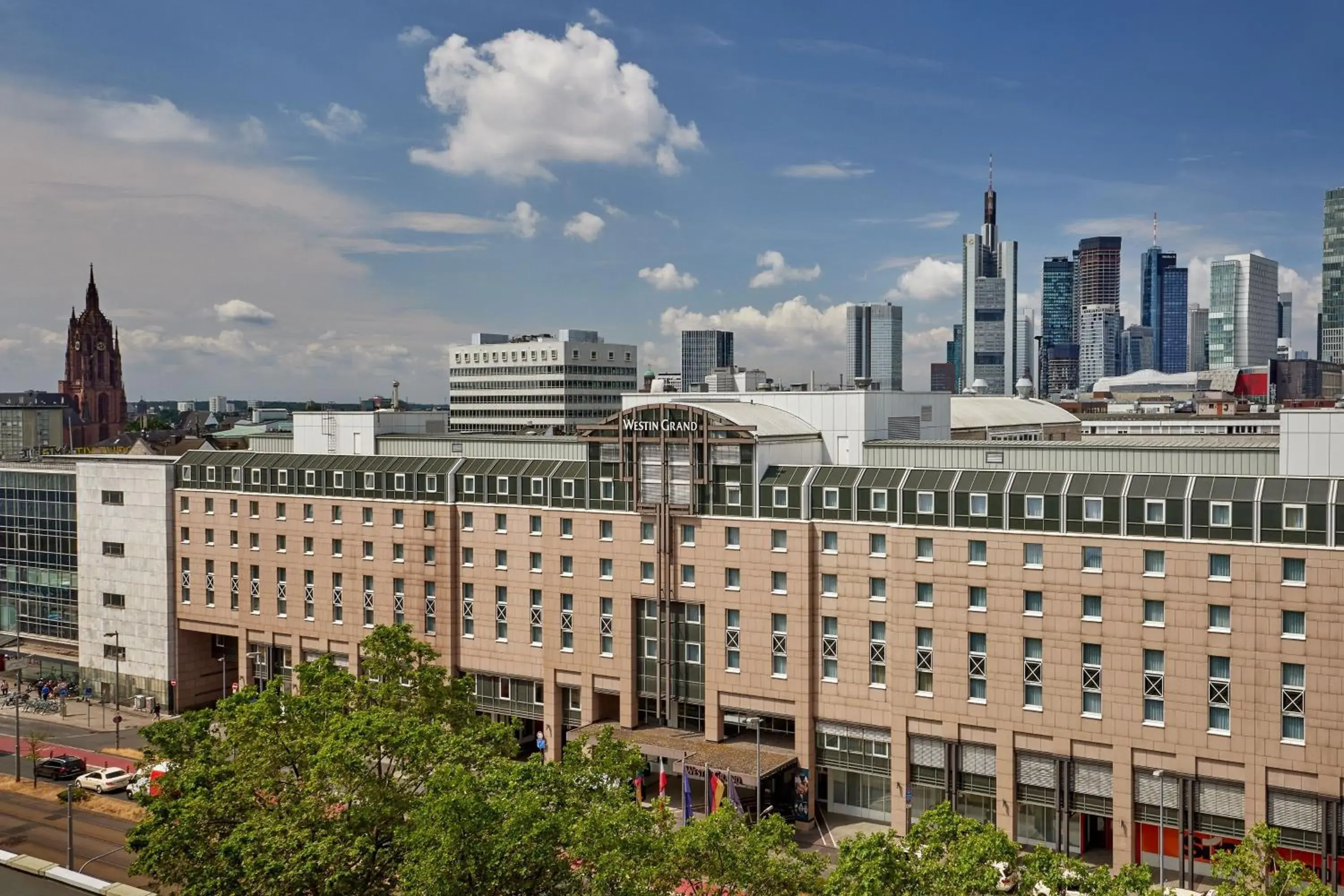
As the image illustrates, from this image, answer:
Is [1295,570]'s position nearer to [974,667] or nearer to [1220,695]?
[1220,695]

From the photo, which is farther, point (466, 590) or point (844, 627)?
point (466, 590)

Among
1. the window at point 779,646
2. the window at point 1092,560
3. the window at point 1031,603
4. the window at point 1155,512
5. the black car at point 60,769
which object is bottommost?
the black car at point 60,769

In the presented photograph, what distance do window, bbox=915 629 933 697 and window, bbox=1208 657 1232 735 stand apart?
16.2 meters

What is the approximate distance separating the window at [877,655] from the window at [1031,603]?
924 centimetres

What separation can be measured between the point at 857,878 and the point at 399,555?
63.2 m

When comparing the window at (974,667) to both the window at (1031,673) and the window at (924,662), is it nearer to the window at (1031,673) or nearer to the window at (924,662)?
the window at (924,662)

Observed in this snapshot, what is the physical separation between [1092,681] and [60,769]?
75.5 metres

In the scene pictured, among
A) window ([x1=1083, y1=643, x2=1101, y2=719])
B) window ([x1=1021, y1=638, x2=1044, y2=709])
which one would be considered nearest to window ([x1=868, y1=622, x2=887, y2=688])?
window ([x1=1021, y1=638, x2=1044, y2=709])

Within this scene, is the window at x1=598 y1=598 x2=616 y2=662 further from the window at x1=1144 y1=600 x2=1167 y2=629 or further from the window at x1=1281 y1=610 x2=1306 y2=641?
the window at x1=1281 y1=610 x2=1306 y2=641

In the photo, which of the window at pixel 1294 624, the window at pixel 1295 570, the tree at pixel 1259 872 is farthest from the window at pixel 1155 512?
the tree at pixel 1259 872

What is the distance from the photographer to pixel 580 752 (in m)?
49.9

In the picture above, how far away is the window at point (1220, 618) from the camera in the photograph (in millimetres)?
63312

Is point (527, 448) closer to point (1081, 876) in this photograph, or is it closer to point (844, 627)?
point (844, 627)

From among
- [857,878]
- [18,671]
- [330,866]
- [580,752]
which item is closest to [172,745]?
[330,866]
